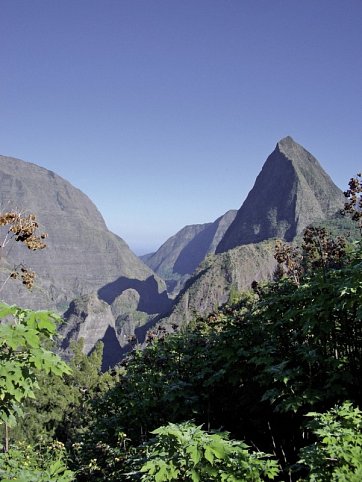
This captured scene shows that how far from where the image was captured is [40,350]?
4.40 metres

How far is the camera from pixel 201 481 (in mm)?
4109

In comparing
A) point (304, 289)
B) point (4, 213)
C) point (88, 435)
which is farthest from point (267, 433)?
point (4, 213)

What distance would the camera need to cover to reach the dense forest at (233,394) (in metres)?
4.12

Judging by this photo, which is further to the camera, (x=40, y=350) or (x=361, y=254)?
(x=361, y=254)

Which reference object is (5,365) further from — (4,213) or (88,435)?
(88,435)

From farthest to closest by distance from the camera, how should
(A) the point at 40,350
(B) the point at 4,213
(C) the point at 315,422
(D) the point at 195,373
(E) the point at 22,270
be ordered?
(D) the point at 195,373
(E) the point at 22,270
(B) the point at 4,213
(C) the point at 315,422
(A) the point at 40,350

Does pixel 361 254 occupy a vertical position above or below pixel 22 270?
above

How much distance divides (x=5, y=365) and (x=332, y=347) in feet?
17.9

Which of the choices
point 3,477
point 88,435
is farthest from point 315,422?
point 88,435

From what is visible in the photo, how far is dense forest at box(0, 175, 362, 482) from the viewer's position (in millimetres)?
4125

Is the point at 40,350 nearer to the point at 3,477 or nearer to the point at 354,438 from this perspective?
the point at 3,477

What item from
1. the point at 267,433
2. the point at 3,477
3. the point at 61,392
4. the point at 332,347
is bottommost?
the point at 61,392

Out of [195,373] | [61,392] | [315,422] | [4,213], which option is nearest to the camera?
[315,422]

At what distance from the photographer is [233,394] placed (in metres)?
8.23
